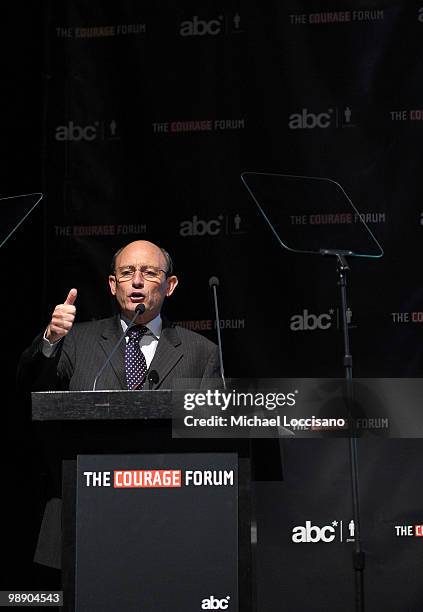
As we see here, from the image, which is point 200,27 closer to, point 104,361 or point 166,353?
point 166,353

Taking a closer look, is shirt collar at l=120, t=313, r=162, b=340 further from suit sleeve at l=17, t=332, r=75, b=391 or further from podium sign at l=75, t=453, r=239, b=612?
podium sign at l=75, t=453, r=239, b=612

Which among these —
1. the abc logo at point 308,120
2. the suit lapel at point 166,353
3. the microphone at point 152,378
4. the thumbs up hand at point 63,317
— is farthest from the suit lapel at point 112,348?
the abc logo at point 308,120

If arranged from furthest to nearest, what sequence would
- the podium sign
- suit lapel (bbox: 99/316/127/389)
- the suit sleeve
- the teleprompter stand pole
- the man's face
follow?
the man's face
suit lapel (bbox: 99/316/127/389)
the suit sleeve
the teleprompter stand pole
the podium sign

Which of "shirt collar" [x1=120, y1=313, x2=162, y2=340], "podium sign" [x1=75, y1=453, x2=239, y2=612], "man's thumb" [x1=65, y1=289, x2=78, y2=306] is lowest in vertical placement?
"podium sign" [x1=75, y1=453, x2=239, y2=612]

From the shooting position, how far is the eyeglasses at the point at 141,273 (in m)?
3.83

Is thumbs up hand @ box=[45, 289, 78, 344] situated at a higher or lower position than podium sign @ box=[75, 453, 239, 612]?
higher

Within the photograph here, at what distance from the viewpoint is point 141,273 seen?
12.6ft

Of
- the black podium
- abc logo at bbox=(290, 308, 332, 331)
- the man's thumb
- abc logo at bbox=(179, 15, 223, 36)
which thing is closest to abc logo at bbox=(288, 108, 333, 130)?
abc logo at bbox=(179, 15, 223, 36)

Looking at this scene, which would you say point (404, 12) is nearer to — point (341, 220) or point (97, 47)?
point (341, 220)

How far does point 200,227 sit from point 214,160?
1.06 feet

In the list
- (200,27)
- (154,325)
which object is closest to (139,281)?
(154,325)

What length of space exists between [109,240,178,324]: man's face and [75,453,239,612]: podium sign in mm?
1216

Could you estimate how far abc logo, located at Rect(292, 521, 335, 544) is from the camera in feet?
10.6

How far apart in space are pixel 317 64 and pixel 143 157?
917 mm
